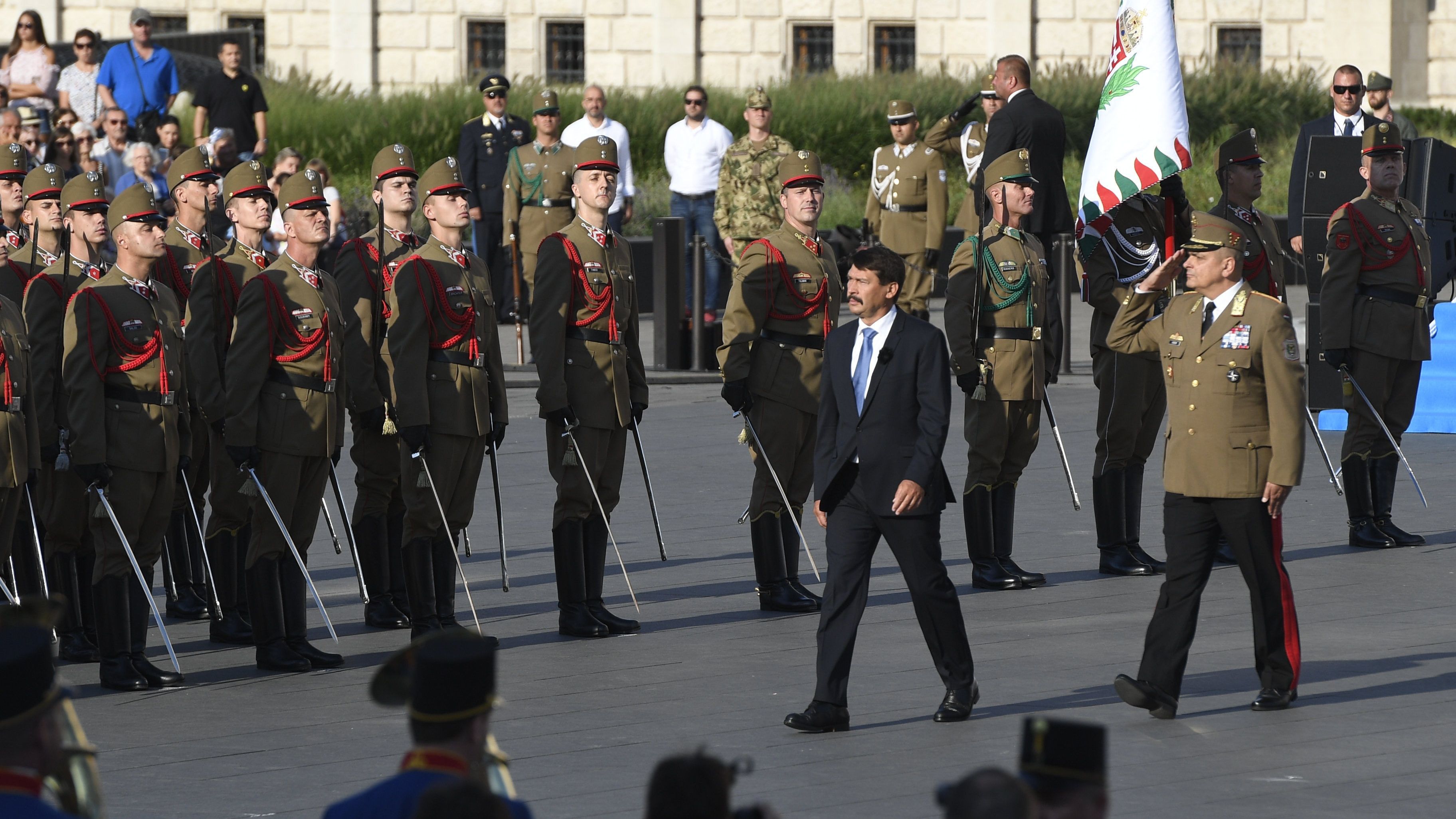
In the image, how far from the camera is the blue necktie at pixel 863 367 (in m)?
7.75

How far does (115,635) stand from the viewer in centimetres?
827

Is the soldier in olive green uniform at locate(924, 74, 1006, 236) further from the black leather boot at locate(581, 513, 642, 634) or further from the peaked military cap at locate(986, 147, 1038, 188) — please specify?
the black leather boot at locate(581, 513, 642, 634)

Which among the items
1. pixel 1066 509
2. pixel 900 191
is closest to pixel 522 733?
pixel 1066 509

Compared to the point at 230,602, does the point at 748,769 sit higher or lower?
higher

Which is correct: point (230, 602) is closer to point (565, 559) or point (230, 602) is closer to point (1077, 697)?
point (565, 559)

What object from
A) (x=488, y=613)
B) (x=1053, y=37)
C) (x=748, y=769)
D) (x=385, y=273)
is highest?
(x=1053, y=37)

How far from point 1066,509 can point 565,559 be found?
4094 millimetres

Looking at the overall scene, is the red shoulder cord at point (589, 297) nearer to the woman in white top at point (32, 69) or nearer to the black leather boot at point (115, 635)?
the black leather boot at point (115, 635)

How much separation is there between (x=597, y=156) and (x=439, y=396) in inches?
50.9

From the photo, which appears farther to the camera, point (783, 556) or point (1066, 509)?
point (1066, 509)

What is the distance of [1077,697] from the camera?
792cm

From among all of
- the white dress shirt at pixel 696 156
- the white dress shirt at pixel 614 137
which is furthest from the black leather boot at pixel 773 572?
the white dress shirt at pixel 696 156

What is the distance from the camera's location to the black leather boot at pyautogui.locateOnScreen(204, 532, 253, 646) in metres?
9.27

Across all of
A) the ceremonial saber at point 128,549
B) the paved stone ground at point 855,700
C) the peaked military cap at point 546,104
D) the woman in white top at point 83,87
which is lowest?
the paved stone ground at point 855,700
